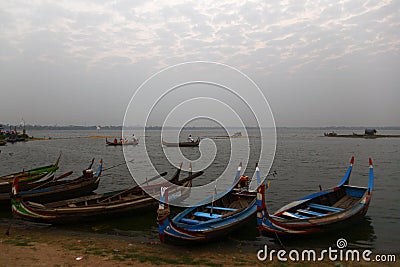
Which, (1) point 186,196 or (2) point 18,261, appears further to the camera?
(1) point 186,196

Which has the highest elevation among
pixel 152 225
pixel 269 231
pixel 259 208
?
pixel 259 208

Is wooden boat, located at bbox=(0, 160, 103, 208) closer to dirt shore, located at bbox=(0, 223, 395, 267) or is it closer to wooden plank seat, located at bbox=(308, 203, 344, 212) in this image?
dirt shore, located at bbox=(0, 223, 395, 267)

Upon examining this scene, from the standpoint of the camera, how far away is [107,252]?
29.9ft

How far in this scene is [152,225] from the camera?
501 inches

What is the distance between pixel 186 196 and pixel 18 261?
9221 mm

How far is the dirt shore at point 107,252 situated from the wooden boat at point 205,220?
51 cm

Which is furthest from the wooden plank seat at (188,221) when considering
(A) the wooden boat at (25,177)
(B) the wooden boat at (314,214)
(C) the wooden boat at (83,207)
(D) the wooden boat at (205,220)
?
(A) the wooden boat at (25,177)

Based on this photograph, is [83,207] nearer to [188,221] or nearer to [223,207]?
[188,221]

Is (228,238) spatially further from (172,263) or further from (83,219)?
(83,219)

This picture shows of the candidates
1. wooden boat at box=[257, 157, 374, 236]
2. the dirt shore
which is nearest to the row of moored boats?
wooden boat at box=[257, 157, 374, 236]

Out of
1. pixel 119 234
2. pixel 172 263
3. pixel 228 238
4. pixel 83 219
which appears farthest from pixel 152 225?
pixel 172 263

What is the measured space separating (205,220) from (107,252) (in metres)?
3.52

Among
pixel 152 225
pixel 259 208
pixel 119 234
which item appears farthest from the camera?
pixel 152 225

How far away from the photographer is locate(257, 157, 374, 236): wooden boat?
9.35 m
